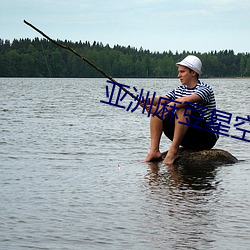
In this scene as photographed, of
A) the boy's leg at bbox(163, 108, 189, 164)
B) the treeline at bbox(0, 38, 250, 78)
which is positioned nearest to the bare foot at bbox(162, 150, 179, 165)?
the boy's leg at bbox(163, 108, 189, 164)

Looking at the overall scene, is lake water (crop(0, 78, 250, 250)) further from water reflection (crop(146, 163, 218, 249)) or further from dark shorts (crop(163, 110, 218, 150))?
dark shorts (crop(163, 110, 218, 150))

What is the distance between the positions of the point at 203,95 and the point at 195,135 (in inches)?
22.9

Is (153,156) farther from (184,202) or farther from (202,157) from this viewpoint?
(184,202)

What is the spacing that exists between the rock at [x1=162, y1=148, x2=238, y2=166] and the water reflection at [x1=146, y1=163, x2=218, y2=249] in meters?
0.23

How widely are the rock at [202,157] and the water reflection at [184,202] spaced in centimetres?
23

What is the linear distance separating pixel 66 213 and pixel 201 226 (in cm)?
109

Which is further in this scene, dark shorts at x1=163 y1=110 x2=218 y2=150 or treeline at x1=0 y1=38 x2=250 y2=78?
treeline at x1=0 y1=38 x2=250 y2=78

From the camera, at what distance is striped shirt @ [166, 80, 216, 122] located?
A: 27.5 feet

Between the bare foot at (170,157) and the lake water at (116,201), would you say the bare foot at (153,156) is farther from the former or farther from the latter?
the bare foot at (170,157)

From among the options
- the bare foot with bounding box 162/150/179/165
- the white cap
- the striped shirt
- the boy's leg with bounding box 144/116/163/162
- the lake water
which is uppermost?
the white cap

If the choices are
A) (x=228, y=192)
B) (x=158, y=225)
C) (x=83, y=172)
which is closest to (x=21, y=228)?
(x=158, y=225)

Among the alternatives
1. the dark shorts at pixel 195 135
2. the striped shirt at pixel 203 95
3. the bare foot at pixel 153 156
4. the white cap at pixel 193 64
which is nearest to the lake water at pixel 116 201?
the bare foot at pixel 153 156

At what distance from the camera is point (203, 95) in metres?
8.37

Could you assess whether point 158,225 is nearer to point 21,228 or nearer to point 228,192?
point 21,228
